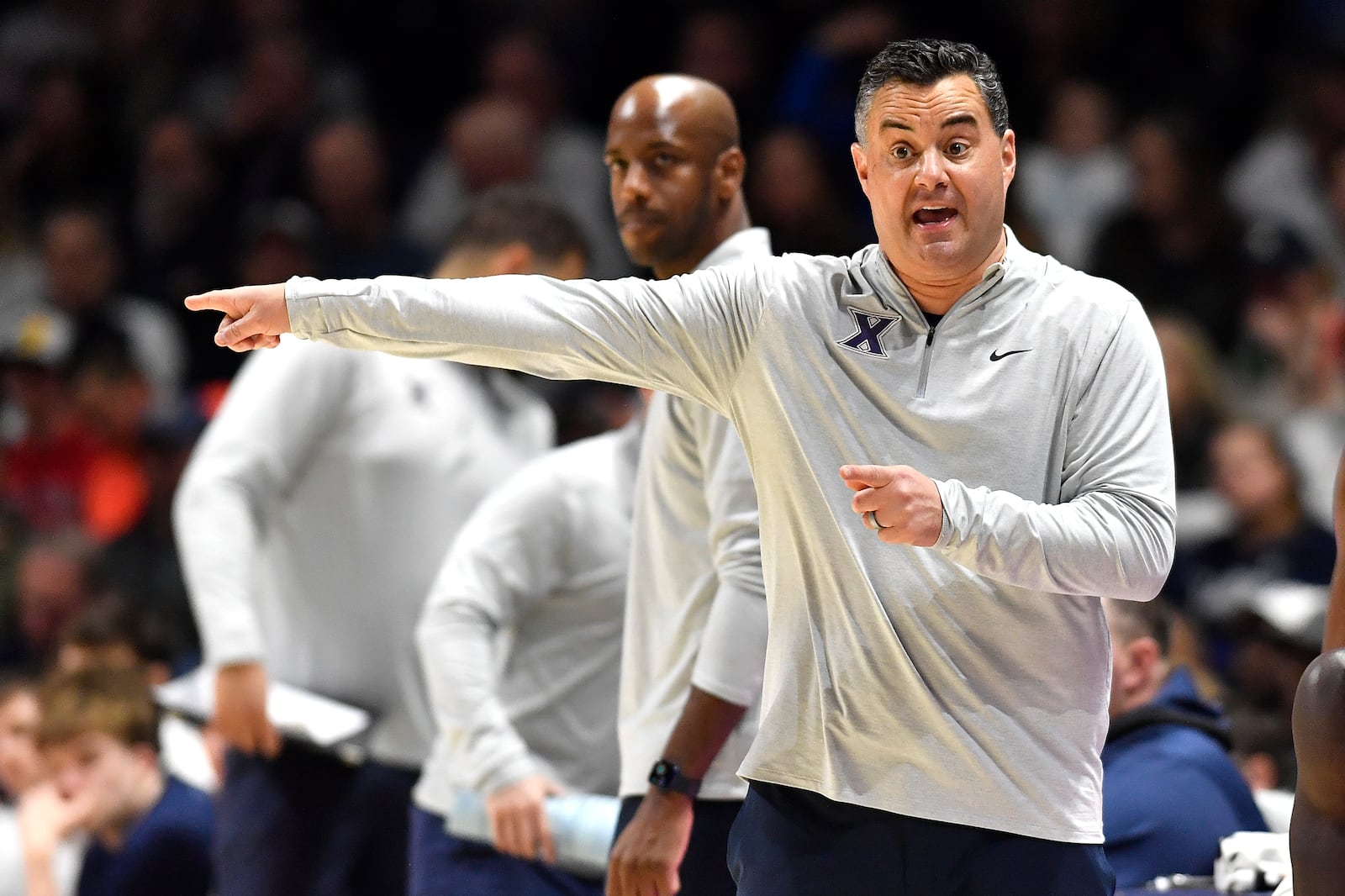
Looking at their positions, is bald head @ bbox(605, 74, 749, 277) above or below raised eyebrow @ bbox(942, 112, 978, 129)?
below

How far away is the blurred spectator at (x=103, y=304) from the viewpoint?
27.6ft

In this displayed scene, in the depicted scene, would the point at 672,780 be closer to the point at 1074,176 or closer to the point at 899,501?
the point at 899,501

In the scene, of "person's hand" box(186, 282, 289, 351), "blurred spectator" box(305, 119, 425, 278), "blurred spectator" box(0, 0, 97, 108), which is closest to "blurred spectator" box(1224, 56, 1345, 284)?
"blurred spectator" box(305, 119, 425, 278)

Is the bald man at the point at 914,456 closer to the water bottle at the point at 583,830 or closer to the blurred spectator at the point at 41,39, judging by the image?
the water bottle at the point at 583,830

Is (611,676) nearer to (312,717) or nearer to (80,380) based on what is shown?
(312,717)

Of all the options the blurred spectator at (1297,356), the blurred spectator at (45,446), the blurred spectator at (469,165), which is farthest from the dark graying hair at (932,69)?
the blurred spectator at (45,446)

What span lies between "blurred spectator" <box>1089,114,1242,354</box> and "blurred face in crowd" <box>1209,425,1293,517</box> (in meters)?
0.66

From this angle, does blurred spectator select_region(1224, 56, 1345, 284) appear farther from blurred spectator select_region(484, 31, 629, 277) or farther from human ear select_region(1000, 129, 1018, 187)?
human ear select_region(1000, 129, 1018, 187)

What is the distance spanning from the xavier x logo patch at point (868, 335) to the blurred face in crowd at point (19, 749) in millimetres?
3850

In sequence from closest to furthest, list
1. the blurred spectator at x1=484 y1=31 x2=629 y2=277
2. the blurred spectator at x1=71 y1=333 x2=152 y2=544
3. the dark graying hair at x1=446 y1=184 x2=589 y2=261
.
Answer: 1. the dark graying hair at x1=446 y1=184 x2=589 y2=261
2. the blurred spectator at x1=71 y1=333 x2=152 y2=544
3. the blurred spectator at x1=484 y1=31 x2=629 y2=277

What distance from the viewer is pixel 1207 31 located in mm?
7953

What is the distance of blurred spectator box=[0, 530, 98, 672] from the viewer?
7430 mm

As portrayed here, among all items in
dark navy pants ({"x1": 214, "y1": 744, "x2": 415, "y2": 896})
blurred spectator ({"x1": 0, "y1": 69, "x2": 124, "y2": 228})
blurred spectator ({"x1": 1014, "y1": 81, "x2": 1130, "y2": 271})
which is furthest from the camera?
blurred spectator ({"x1": 0, "y1": 69, "x2": 124, "y2": 228})

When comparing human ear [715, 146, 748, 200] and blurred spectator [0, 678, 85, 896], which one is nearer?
human ear [715, 146, 748, 200]
